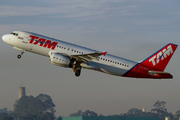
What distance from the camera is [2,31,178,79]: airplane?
53312 millimetres

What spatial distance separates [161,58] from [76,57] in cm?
1828

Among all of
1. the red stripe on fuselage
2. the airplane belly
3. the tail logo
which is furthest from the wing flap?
the tail logo

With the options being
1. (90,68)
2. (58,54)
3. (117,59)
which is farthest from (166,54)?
(58,54)

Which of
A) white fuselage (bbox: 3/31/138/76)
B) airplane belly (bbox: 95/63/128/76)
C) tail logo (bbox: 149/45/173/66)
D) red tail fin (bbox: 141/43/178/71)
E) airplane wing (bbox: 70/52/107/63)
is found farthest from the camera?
tail logo (bbox: 149/45/173/66)

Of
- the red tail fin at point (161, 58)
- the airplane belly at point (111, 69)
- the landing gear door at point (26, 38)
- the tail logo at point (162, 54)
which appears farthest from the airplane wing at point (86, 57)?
the tail logo at point (162, 54)

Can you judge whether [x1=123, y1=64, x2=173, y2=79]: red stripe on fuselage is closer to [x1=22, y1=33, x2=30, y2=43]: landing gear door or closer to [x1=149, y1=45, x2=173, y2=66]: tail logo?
[x1=149, y1=45, x2=173, y2=66]: tail logo

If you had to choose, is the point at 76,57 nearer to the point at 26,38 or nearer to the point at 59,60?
the point at 59,60

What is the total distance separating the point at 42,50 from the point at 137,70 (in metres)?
18.7

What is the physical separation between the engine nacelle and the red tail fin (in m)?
16.2

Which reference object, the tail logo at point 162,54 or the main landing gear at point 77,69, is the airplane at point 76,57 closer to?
the main landing gear at point 77,69

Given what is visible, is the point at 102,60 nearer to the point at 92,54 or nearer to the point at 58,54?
the point at 92,54

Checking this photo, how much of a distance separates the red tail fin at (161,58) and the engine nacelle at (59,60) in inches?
639

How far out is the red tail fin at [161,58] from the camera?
2339 inches

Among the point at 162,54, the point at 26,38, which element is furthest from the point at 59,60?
the point at 162,54
